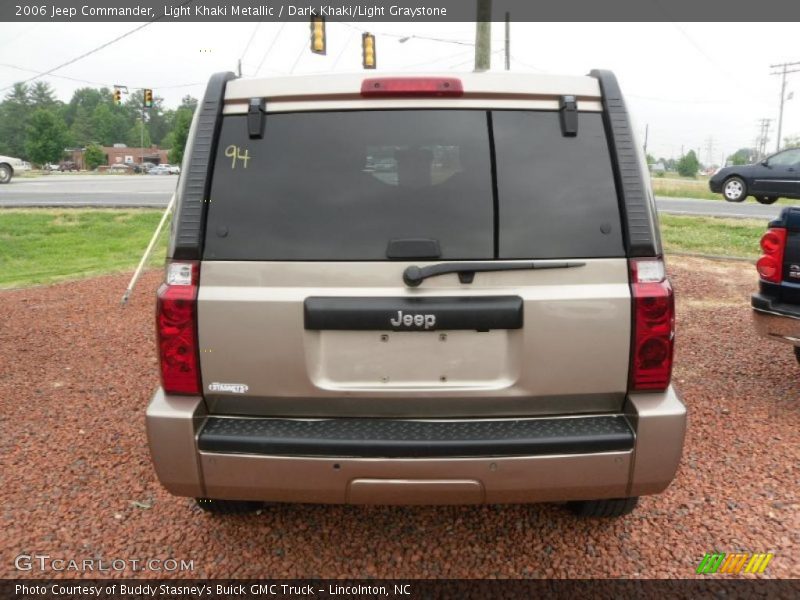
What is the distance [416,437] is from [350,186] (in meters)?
1.01

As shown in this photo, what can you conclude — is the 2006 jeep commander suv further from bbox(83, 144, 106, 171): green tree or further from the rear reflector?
bbox(83, 144, 106, 171): green tree

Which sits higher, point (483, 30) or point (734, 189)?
point (483, 30)

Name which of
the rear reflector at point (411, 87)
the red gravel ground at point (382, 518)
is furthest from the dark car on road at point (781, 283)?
the rear reflector at point (411, 87)

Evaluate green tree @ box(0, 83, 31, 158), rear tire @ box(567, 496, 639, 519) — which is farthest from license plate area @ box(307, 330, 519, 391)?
green tree @ box(0, 83, 31, 158)

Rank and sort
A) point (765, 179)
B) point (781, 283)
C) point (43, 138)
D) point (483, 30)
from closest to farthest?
point (781, 283) → point (483, 30) → point (765, 179) → point (43, 138)

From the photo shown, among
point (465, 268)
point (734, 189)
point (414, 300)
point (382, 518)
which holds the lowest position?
point (382, 518)

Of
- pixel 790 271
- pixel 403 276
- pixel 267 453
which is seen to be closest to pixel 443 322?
pixel 403 276

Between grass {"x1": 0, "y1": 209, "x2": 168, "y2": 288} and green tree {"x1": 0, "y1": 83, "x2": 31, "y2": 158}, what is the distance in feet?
360

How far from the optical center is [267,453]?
94.6 inches

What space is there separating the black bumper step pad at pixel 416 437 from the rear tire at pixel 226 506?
0.71m

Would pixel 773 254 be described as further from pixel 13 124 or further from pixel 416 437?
pixel 13 124

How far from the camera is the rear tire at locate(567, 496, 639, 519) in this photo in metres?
3.06

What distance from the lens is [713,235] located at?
45.6ft

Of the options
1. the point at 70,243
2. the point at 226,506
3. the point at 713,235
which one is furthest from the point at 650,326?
the point at 70,243
